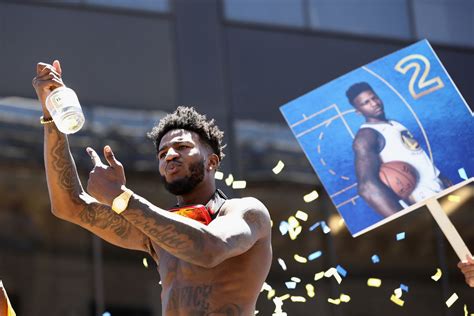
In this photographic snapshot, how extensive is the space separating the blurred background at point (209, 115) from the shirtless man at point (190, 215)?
20.9ft

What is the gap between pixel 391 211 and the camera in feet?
17.9

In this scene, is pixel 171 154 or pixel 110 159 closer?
pixel 110 159

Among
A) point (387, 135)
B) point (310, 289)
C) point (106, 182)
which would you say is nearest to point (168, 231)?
point (106, 182)

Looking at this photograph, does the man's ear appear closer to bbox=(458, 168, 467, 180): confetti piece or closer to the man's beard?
the man's beard

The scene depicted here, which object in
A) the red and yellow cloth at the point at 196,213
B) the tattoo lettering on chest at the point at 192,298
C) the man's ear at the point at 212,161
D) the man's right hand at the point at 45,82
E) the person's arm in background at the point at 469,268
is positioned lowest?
the person's arm in background at the point at 469,268

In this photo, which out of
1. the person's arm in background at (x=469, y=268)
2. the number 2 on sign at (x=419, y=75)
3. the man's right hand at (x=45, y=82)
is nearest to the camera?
the man's right hand at (x=45, y=82)

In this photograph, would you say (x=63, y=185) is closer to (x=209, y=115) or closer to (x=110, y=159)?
(x=110, y=159)

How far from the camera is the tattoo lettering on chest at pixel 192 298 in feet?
11.9

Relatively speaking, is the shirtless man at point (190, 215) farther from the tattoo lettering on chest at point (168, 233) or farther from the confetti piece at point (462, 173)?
the confetti piece at point (462, 173)

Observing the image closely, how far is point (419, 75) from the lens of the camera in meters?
5.91

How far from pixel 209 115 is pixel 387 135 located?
17.0ft

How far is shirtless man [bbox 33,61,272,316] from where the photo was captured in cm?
345

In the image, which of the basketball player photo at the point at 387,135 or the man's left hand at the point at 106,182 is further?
the basketball player photo at the point at 387,135

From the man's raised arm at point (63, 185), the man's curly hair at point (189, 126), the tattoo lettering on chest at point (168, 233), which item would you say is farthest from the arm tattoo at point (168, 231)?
the man's curly hair at point (189, 126)
